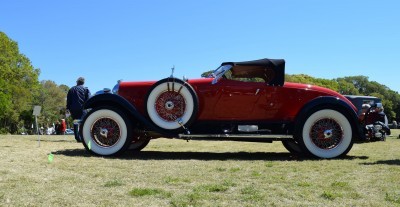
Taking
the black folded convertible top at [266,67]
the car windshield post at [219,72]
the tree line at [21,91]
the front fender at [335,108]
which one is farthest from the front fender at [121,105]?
the tree line at [21,91]

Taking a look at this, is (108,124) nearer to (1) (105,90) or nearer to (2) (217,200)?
(1) (105,90)

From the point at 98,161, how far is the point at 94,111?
55.4 inches

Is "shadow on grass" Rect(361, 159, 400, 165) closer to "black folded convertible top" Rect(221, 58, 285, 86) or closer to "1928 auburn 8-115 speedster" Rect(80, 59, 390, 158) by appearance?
"1928 auburn 8-115 speedster" Rect(80, 59, 390, 158)

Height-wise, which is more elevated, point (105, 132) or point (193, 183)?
point (105, 132)

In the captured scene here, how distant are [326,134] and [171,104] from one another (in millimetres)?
3041

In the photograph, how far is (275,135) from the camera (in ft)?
24.9

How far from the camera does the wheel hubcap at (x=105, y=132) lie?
7742 mm

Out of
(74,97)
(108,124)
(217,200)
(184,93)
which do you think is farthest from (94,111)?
(217,200)

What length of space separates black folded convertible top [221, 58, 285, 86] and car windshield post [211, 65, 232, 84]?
103 millimetres

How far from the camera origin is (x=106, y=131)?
7734 mm

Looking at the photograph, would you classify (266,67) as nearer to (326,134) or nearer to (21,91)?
(326,134)

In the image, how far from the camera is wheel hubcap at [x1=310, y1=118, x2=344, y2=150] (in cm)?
765

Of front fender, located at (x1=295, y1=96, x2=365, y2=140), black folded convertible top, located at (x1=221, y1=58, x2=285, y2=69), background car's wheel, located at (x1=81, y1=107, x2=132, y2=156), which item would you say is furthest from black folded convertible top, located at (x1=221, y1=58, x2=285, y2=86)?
background car's wheel, located at (x1=81, y1=107, x2=132, y2=156)

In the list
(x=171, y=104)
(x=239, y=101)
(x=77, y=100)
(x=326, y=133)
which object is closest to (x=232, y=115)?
(x=239, y=101)
